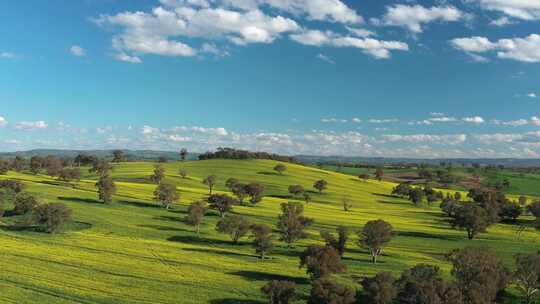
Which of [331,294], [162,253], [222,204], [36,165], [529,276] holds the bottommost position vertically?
[162,253]

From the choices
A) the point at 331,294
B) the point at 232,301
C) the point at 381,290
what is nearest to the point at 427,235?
the point at 381,290

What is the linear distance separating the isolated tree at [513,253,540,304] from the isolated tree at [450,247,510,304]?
184cm

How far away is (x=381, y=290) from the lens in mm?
57531

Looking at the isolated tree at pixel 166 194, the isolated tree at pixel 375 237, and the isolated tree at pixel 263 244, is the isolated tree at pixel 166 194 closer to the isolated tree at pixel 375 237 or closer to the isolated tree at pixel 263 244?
the isolated tree at pixel 263 244

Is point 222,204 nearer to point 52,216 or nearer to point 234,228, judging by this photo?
point 234,228

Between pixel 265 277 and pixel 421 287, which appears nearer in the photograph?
pixel 421 287

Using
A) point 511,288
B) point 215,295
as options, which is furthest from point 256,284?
point 511,288

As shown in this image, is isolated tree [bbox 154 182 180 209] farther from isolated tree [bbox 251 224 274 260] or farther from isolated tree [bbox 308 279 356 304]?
isolated tree [bbox 308 279 356 304]

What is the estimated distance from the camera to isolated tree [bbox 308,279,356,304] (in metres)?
55.2

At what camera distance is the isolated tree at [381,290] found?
5712 cm

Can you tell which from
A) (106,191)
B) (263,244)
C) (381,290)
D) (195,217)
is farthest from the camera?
(106,191)

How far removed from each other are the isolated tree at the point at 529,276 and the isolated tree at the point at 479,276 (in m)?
1.84

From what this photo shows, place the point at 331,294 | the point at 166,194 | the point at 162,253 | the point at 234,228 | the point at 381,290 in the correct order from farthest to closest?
1. the point at 166,194
2. the point at 234,228
3. the point at 162,253
4. the point at 381,290
5. the point at 331,294

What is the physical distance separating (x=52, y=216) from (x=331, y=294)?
6166 cm
